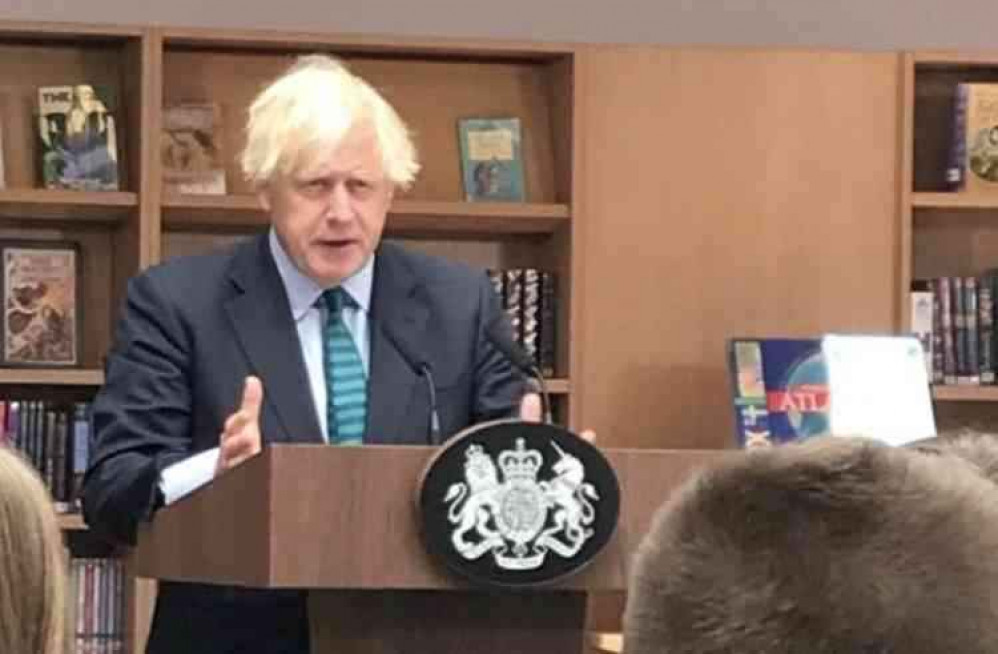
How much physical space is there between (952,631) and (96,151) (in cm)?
348

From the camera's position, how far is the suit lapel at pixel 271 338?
201 centimetres

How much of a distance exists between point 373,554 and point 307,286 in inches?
22.4

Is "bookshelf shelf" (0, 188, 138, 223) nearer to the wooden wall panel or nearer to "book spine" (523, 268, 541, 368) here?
"book spine" (523, 268, 541, 368)

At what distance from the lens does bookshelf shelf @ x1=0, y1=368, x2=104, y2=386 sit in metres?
4.01

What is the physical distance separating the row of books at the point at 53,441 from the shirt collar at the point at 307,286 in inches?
79.2

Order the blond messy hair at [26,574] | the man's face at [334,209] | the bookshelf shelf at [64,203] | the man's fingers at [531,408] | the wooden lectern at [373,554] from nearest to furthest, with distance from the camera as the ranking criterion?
the blond messy hair at [26,574], the wooden lectern at [373,554], the man's fingers at [531,408], the man's face at [334,209], the bookshelf shelf at [64,203]

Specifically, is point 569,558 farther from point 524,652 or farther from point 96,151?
point 96,151

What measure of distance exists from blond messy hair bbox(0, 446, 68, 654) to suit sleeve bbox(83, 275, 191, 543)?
87 cm

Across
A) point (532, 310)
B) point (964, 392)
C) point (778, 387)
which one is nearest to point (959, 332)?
point (964, 392)

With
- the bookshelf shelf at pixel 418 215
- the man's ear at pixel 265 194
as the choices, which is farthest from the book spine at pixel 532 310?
the man's ear at pixel 265 194

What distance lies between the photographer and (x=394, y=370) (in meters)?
2.03

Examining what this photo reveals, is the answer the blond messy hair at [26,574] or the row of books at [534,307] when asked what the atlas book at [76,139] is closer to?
the row of books at [534,307]

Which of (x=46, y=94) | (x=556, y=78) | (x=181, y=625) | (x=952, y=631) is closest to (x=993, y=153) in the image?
(x=556, y=78)

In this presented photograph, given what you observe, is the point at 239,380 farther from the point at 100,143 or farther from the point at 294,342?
the point at 100,143
